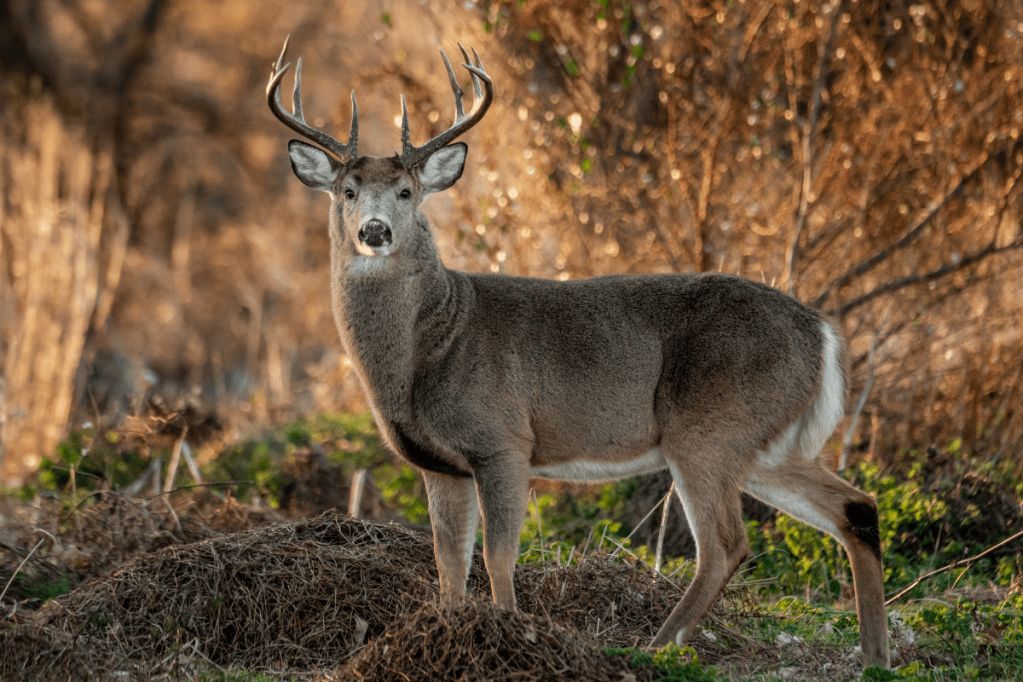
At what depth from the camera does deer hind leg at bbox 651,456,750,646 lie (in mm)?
4633

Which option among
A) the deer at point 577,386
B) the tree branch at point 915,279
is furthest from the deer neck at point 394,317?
the tree branch at point 915,279

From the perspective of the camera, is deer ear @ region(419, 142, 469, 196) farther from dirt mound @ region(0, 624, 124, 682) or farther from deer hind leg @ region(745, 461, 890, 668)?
dirt mound @ region(0, 624, 124, 682)

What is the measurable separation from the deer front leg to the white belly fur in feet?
0.95

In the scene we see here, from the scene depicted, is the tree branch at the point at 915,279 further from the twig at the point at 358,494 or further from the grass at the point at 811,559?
the twig at the point at 358,494

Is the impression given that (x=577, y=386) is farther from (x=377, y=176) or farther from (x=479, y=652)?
(x=479, y=652)

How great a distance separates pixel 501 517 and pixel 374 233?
53.8 inches

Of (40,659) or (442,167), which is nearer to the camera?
(40,659)

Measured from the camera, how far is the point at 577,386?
193 inches

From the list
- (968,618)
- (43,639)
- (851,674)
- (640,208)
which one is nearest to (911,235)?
(640,208)

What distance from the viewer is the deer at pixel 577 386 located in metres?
4.67

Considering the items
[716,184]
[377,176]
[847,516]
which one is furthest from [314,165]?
[716,184]

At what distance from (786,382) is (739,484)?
505 millimetres

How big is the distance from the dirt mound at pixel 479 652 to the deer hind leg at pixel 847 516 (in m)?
1.30

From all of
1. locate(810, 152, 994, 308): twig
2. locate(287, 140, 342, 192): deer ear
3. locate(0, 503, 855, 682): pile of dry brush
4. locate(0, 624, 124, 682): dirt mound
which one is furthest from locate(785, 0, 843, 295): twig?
locate(0, 624, 124, 682): dirt mound
